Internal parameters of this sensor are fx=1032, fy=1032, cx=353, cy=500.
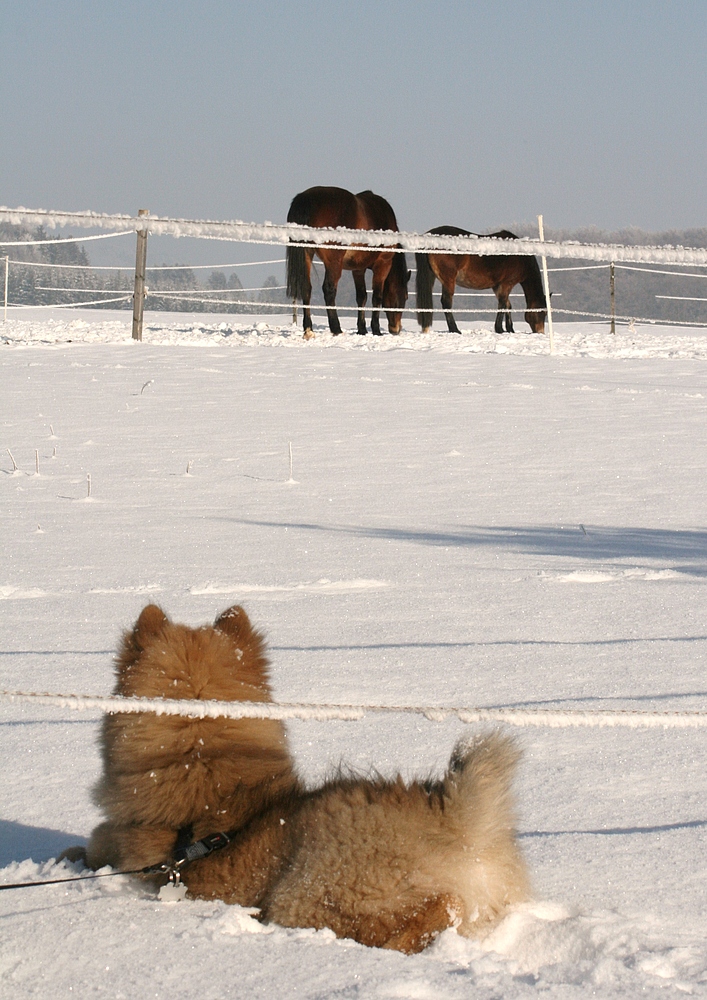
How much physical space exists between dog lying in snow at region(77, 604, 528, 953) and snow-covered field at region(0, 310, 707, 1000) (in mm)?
59

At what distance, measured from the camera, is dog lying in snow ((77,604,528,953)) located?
68.4 inches

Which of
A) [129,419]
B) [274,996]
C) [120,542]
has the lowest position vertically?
[274,996]

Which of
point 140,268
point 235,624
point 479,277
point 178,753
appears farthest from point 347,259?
point 178,753

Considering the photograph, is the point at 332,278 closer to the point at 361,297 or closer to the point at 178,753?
the point at 361,297

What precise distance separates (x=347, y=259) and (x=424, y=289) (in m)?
2.84

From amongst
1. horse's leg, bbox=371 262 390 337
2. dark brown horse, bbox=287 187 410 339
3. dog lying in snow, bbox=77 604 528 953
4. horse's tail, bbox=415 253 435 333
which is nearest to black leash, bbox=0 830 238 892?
dog lying in snow, bbox=77 604 528 953

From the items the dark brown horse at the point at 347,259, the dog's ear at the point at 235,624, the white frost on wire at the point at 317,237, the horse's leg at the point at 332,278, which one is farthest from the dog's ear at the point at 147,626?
the horse's leg at the point at 332,278

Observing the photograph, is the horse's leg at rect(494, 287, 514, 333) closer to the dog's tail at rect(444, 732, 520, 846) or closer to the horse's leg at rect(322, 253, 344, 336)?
the horse's leg at rect(322, 253, 344, 336)

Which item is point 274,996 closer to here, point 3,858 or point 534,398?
point 3,858

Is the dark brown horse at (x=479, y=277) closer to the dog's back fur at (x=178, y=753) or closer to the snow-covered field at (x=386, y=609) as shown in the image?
the snow-covered field at (x=386, y=609)

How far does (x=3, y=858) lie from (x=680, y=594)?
292 cm

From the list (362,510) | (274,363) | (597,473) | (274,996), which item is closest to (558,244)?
(274,363)

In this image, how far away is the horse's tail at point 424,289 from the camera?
17.4m

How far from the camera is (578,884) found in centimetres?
204
